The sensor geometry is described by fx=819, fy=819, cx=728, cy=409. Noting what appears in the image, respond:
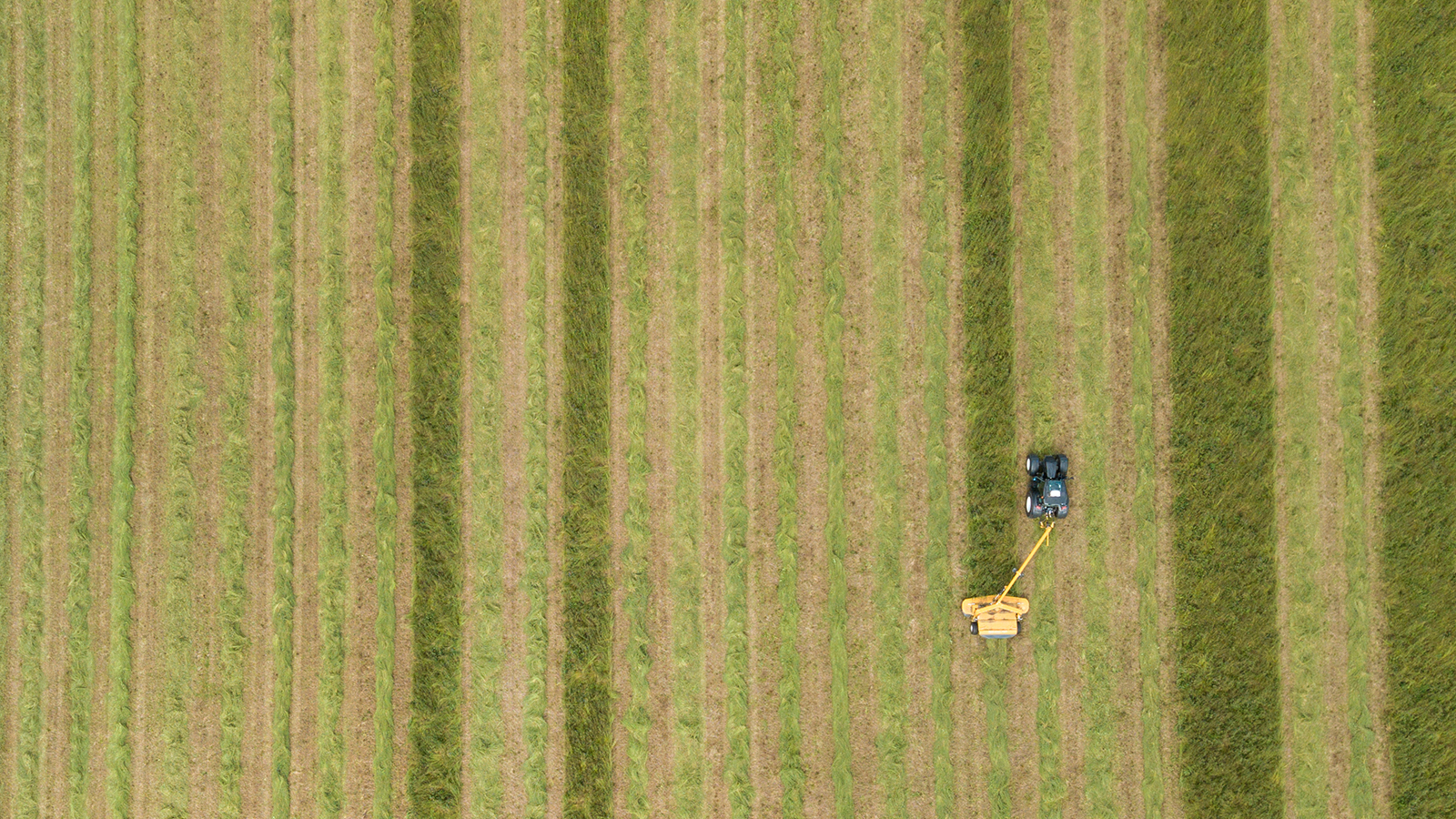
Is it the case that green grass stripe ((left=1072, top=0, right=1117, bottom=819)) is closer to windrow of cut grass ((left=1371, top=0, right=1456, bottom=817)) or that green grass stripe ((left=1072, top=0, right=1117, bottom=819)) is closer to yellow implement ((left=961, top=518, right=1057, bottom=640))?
yellow implement ((left=961, top=518, right=1057, bottom=640))

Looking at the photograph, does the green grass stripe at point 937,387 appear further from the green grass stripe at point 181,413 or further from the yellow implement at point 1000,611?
the green grass stripe at point 181,413

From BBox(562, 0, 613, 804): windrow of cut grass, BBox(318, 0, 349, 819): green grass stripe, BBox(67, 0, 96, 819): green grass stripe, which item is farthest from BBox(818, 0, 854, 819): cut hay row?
BBox(67, 0, 96, 819): green grass stripe

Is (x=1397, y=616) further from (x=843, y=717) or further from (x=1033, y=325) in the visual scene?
(x=843, y=717)

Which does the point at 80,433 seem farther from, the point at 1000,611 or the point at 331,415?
the point at 1000,611

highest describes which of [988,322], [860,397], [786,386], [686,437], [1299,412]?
[988,322]

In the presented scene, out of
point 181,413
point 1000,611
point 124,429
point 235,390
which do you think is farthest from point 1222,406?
point 124,429

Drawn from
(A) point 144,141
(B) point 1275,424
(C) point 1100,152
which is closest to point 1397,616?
(B) point 1275,424
